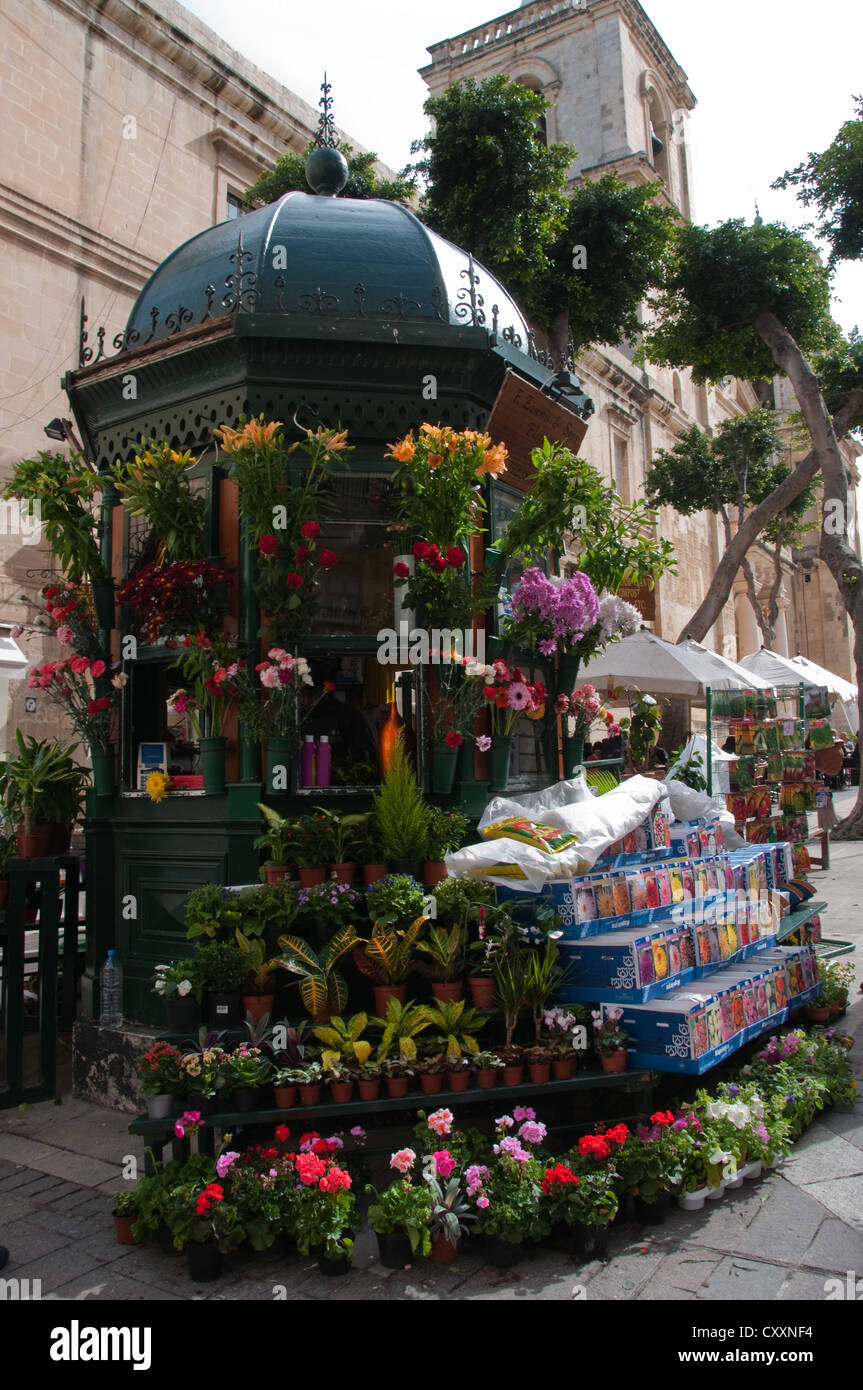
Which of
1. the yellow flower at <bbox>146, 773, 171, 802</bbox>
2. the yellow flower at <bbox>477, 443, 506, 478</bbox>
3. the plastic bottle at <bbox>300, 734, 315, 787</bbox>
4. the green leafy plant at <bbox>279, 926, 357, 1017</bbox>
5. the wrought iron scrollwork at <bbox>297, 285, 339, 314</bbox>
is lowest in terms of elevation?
the green leafy plant at <bbox>279, 926, 357, 1017</bbox>

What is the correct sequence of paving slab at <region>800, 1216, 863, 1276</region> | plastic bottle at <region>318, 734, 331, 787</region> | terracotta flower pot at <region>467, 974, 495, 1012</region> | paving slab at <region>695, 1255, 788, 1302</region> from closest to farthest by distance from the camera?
paving slab at <region>695, 1255, 788, 1302</region> → paving slab at <region>800, 1216, 863, 1276</region> → terracotta flower pot at <region>467, 974, 495, 1012</region> → plastic bottle at <region>318, 734, 331, 787</region>

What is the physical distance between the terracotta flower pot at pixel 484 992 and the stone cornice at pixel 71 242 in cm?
1771

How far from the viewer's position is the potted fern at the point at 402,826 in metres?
5.26

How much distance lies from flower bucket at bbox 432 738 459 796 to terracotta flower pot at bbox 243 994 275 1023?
159 centimetres

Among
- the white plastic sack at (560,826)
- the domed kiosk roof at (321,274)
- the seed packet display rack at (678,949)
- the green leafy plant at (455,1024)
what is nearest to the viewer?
the green leafy plant at (455,1024)

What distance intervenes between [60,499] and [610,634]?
12.1 feet

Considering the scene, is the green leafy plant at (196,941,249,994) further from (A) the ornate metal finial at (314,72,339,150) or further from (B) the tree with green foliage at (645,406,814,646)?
(B) the tree with green foliage at (645,406,814,646)

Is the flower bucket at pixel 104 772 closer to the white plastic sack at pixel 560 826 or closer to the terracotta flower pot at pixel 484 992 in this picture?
the white plastic sack at pixel 560 826

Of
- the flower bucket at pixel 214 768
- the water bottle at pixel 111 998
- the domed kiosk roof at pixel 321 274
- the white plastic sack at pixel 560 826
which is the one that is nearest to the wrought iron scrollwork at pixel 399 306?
the domed kiosk roof at pixel 321 274

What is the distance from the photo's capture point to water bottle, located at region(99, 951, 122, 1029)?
591 centimetres

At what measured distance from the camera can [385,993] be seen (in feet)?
15.5

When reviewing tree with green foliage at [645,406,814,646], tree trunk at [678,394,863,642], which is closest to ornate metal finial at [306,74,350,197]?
tree trunk at [678,394,863,642]

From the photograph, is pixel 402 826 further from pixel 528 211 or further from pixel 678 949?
pixel 528 211
